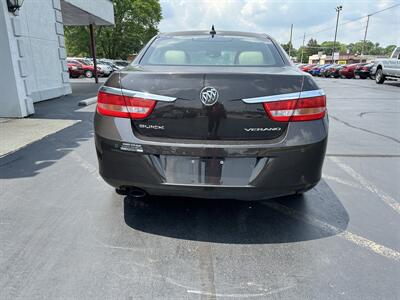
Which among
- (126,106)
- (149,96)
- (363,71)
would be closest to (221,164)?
(149,96)

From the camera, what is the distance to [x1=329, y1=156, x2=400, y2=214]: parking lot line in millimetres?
3254

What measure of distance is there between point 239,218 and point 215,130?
3.41 feet

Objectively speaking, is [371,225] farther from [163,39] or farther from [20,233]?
[20,233]

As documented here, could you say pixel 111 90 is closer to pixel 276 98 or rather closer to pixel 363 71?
pixel 276 98

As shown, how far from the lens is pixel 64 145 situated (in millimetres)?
5285

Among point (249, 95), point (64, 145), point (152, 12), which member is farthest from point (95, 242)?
point (152, 12)

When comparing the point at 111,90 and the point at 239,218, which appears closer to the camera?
the point at 111,90

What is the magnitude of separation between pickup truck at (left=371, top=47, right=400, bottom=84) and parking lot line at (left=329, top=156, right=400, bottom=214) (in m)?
16.5

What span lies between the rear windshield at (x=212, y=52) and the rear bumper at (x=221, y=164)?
2.71ft

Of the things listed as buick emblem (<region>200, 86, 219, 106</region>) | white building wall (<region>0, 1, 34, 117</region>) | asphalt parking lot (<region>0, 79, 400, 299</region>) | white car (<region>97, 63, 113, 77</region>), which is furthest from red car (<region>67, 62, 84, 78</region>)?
buick emblem (<region>200, 86, 219, 106</region>)

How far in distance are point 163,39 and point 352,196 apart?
103 inches

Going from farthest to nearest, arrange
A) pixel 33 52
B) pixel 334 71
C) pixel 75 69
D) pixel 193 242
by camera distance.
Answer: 1. pixel 334 71
2. pixel 75 69
3. pixel 33 52
4. pixel 193 242

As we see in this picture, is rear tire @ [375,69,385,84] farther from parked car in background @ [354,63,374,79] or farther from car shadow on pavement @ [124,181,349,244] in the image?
car shadow on pavement @ [124,181,349,244]

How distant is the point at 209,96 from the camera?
2.20m
